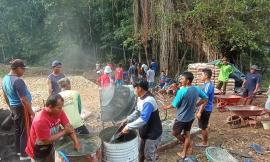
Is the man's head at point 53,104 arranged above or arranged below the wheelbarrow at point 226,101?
above

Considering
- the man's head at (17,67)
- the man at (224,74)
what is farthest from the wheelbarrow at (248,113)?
the man's head at (17,67)

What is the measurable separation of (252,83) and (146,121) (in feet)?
21.7

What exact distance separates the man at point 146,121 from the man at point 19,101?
178cm

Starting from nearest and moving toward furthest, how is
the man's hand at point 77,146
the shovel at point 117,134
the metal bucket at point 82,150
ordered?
the metal bucket at point 82,150 → the man's hand at point 77,146 → the shovel at point 117,134

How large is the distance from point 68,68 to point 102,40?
3.34 meters

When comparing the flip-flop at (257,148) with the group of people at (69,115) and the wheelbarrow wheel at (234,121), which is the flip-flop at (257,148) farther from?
the wheelbarrow wheel at (234,121)

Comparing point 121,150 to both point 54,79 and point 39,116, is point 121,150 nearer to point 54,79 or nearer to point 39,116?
point 39,116

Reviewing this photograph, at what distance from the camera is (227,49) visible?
15.5 metres

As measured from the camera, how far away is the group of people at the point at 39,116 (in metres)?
4.26

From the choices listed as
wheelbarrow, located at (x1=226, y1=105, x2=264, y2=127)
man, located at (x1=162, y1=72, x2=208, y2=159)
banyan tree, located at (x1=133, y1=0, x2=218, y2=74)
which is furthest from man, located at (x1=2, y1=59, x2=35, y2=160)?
banyan tree, located at (x1=133, y1=0, x2=218, y2=74)

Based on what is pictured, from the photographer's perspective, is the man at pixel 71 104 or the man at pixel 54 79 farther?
the man at pixel 54 79

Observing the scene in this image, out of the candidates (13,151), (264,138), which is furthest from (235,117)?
(13,151)

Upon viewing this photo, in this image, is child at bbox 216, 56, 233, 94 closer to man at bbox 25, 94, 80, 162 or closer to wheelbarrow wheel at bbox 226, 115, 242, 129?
wheelbarrow wheel at bbox 226, 115, 242, 129

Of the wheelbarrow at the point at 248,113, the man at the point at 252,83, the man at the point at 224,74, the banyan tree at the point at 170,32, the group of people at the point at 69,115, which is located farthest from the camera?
the banyan tree at the point at 170,32
